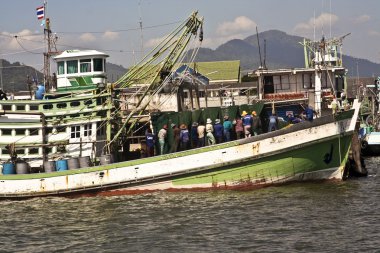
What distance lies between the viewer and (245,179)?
25.1 meters

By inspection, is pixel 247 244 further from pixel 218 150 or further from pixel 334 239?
pixel 218 150

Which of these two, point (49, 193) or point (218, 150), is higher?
point (218, 150)

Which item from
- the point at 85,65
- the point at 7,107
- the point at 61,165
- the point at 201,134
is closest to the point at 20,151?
the point at 7,107

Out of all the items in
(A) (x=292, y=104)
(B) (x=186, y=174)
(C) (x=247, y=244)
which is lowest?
(C) (x=247, y=244)

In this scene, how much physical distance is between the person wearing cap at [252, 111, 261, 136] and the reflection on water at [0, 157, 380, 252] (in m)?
2.65

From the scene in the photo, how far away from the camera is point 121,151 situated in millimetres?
28375

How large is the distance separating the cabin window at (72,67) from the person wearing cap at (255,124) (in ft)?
30.0

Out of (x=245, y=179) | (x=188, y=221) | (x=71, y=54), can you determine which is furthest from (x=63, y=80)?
(x=188, y=221)

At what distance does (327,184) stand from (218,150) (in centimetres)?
511

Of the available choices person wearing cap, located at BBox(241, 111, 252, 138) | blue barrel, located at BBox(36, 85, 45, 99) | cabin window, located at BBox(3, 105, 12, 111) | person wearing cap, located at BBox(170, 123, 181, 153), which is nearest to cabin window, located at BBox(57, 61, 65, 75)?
blue barrel, located at BBox(36, 85, 45, 99)

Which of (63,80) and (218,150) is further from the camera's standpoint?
(63,80)

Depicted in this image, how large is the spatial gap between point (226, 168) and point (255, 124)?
253cm

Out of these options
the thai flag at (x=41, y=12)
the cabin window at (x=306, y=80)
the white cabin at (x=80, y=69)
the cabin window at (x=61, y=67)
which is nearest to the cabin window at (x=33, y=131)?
the white cabin at (x=80, y=69)

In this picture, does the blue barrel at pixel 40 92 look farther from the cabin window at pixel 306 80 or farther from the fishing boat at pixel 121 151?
the cabin window at pixel 306 80
